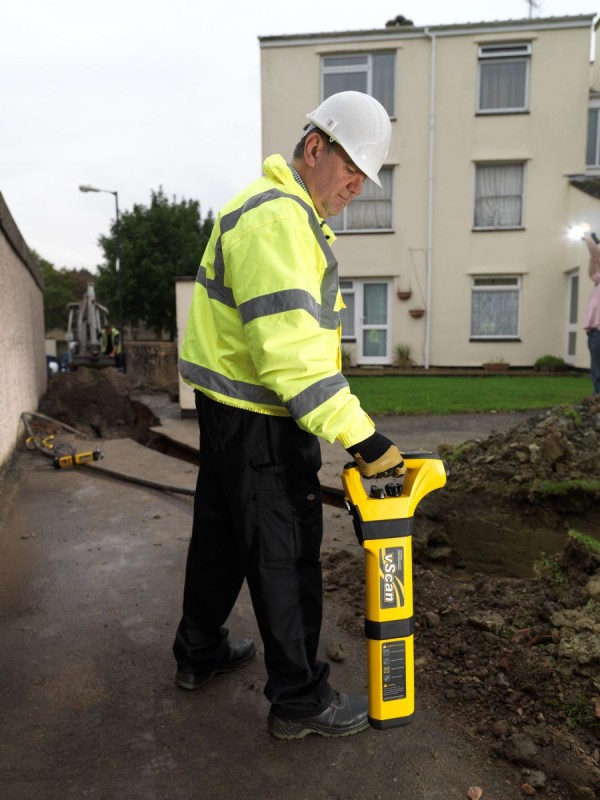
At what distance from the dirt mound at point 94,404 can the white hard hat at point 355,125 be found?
905 centimetres

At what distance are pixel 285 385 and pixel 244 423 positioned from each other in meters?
0.30

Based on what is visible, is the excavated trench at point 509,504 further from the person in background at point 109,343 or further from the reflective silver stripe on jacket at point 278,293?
the person in background at point 109,343

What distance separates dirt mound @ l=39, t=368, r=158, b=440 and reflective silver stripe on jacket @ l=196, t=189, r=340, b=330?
8.86 metres

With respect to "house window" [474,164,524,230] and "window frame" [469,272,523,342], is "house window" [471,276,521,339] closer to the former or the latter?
"window frame" [469,272,523,342]

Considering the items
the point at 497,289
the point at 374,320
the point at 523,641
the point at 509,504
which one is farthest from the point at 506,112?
the point at 523,641

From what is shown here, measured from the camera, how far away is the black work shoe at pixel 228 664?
2.36 m

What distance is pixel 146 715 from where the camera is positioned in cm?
220

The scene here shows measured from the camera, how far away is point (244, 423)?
2.00 metres

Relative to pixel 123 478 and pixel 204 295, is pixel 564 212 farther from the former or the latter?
pixel 204 295

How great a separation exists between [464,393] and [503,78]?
32.1ft

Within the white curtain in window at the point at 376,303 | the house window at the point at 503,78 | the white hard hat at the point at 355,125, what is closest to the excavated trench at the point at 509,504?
the white hard hat at the point at 355,125

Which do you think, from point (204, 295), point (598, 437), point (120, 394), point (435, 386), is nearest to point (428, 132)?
point (435, 386)

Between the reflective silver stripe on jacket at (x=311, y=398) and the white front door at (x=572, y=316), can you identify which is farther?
the white front door at (x=572, y=316)

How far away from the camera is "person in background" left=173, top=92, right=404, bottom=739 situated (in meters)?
1.79
